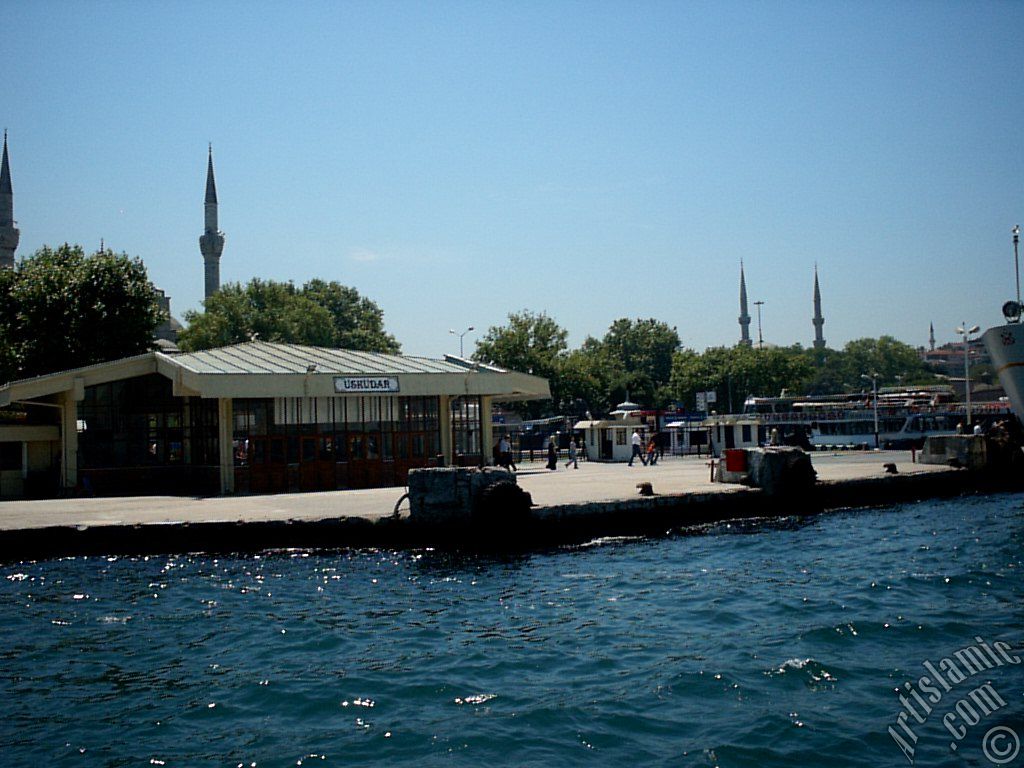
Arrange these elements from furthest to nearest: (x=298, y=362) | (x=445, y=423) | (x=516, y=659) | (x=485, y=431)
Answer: (x=485, y=431)
(x=445, y=423)
(x=298, y=362)
(x=516, y=659)

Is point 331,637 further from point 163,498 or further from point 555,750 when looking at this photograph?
point 163,498

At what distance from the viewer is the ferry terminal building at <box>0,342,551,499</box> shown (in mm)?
27094

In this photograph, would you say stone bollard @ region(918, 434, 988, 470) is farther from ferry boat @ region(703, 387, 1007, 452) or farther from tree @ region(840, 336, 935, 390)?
tree @ region(840, 336, 935, 390)

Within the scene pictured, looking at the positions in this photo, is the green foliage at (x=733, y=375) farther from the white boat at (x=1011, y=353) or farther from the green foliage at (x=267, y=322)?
the white boat at (x=1011, y=353)

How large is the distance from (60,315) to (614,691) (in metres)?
38.4

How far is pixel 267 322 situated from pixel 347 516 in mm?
49919

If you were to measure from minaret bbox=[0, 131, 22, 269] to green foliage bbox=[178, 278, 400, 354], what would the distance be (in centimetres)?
1377

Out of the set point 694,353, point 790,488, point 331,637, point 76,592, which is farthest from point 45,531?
point 694,353

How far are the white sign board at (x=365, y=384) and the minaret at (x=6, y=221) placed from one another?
51551 mm

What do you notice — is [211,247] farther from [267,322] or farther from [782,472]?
[782,472]

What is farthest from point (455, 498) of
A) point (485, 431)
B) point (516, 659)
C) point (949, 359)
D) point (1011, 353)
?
point (949, 359)

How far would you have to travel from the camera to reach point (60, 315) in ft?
133

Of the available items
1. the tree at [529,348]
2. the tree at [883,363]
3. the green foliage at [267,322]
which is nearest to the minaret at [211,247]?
the green foliage at [267,322]

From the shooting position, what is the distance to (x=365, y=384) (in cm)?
2848
